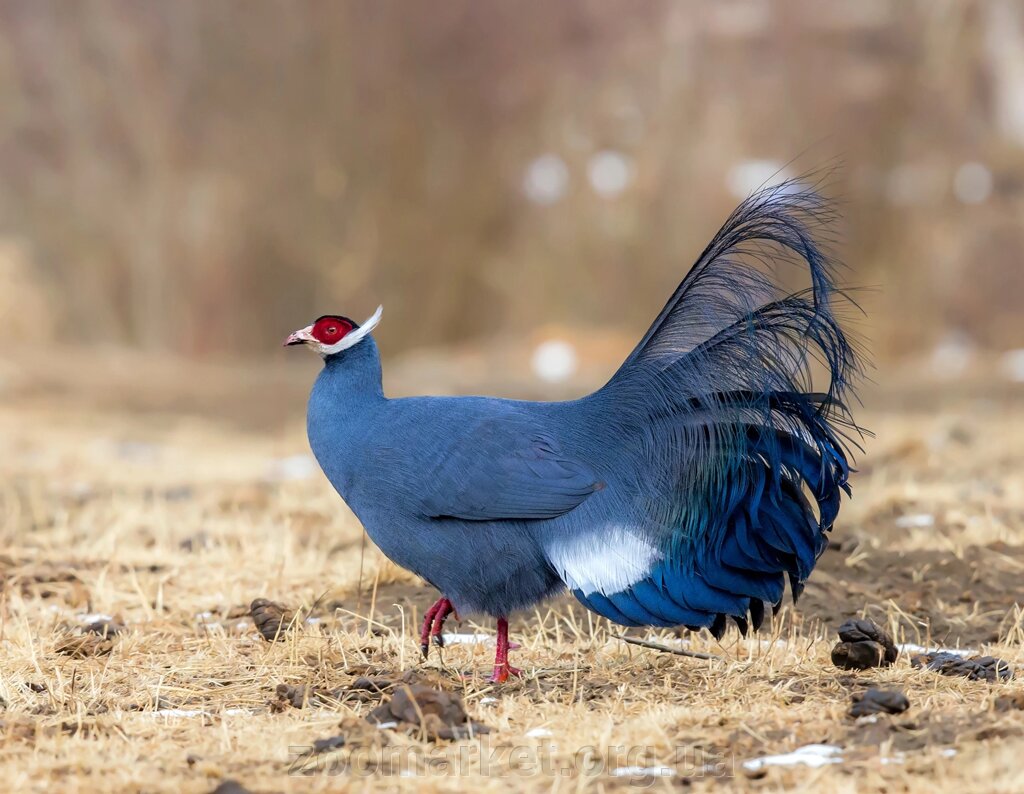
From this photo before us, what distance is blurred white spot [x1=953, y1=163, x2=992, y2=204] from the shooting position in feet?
69.1

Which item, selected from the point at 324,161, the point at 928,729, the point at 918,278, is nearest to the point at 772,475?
the point at 928,729

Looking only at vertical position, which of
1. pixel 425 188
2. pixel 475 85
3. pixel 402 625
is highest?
pixel 475 85

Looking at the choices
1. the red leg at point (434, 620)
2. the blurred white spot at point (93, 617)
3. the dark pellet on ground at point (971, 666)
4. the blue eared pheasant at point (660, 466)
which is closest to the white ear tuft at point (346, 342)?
the blue eared pheasant at point (660, 466)

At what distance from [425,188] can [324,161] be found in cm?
190

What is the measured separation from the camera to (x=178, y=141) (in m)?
22.9

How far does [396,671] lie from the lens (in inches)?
163

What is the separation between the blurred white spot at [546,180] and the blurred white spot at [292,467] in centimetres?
1323

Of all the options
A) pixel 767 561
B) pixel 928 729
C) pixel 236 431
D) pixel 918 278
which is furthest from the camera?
pixel 918 278

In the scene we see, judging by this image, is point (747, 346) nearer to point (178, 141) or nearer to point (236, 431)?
point (236, 431)

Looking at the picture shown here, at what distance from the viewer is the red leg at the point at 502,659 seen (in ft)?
13.4

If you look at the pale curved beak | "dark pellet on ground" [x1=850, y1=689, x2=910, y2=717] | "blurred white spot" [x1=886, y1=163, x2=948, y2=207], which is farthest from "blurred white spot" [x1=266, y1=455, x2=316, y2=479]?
"blurred white spot" [x1=886, y1=163, x2=948, y2=207]

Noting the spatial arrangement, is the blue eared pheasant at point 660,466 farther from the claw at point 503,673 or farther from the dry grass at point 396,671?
the dry grass at point 396,671

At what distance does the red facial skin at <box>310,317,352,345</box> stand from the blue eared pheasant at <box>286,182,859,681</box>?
0.73ft

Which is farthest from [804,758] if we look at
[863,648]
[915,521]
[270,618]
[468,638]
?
[915,521]
